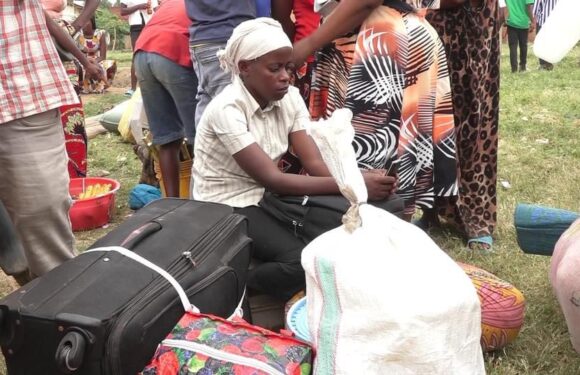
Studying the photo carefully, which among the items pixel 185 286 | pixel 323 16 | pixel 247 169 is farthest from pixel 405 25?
pixel 185 286

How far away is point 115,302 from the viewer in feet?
5.57

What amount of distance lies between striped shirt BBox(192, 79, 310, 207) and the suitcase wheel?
116 centimetres

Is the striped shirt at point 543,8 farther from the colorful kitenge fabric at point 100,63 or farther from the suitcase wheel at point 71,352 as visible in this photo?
the colorful kitenge fabric at point 100,63

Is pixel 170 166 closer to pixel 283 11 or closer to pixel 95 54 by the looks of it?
pixel 283 11

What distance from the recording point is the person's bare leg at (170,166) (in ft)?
12.9

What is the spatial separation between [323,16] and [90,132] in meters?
4.56

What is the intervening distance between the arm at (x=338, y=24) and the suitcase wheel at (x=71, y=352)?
170 cm

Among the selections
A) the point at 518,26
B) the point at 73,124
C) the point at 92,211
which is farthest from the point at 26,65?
the point at 518,26

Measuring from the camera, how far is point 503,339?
7.87ft

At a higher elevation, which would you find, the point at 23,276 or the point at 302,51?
the point at 302,51

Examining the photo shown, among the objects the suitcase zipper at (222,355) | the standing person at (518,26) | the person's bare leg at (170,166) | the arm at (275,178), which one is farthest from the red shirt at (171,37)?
the standing person at (518,26)

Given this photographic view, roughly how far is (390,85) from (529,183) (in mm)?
2031

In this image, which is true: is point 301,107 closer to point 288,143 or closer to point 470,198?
point 288,143

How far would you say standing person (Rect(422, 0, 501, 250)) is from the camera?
11.0ft
